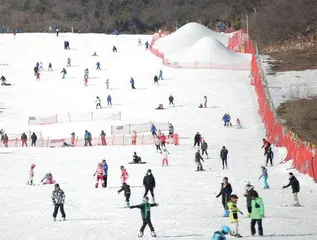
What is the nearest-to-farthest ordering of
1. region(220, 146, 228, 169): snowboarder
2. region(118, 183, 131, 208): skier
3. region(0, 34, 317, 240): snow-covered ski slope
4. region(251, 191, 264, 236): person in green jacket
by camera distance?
1. region(251, 191, 264, 236): person in green jacket
2. region(0, 34, 317, 240): snow-covered ski slope
3. region(118, 183, 131, 208): skier
4. region(220, 146, 228, 169): snowboarder

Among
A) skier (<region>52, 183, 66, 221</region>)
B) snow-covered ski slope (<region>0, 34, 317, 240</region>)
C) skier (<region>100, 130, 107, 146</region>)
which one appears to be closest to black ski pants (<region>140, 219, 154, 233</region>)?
snow-covered ski slope (<region>0, 34, 317, 240</region>)

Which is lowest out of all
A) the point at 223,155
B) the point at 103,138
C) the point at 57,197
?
the point at 57,197

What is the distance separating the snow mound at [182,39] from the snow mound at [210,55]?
5754 mm

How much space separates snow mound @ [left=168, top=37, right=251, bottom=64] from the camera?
217 feet

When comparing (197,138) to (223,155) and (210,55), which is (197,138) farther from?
(210,55)

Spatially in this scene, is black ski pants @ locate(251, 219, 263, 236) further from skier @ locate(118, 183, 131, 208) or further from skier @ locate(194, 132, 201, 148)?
skier @ locate(194, 132, 201, 148)

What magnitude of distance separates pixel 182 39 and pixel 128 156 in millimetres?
45584

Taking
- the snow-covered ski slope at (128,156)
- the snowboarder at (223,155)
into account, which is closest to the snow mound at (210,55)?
Answer: the snow-covered ski slope at (128,156)

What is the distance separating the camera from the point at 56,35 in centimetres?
8362

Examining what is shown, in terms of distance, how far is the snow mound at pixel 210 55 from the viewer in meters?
66.0

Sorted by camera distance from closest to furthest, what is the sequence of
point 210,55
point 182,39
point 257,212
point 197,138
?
point 257,212
point 197,138
point 210,55
point 182,39

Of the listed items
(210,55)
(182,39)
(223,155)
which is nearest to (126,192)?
(223,155)

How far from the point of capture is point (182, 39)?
80.8m

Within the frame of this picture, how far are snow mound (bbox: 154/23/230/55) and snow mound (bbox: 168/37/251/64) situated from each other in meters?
5.75
